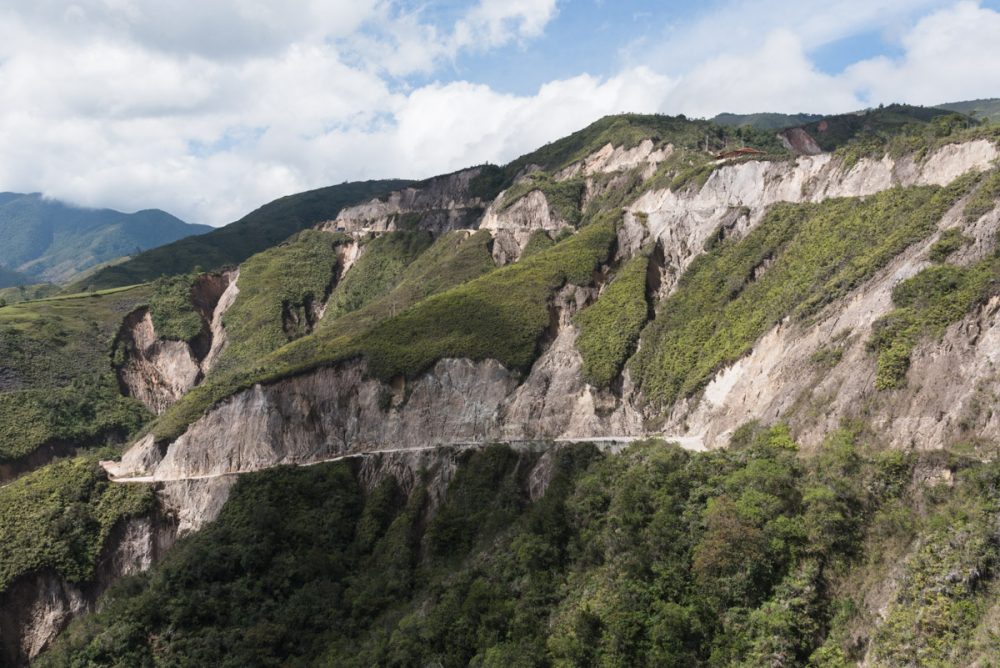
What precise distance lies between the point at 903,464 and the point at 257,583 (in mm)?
36071

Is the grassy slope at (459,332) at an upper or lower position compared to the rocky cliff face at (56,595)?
upper

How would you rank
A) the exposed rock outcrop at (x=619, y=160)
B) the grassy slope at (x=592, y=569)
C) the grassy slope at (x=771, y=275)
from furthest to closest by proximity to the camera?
the exposed rock outcrop at (x=619, y=160)
the grassy slope at (x=771, y=275)
the grassy slope at (x=592, y=569)

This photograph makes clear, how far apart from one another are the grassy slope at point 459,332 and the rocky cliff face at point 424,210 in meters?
47.1

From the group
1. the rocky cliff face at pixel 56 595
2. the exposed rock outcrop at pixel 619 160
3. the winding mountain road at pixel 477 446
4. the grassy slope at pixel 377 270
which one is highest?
the exposed rock outcrop at pixel 619 160

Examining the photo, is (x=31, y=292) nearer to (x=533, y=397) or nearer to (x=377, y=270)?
(x=377, y=270)

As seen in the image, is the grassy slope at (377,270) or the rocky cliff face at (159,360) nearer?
the rocky cliff face at (159,360)

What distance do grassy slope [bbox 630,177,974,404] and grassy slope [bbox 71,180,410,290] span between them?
10571 centimetres

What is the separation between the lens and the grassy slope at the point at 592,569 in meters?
22.3

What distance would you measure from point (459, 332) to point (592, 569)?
32875mm

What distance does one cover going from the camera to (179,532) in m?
53.4

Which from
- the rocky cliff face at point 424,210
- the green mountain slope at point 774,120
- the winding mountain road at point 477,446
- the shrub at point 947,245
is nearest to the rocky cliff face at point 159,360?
the winding mountain road at point 477,446

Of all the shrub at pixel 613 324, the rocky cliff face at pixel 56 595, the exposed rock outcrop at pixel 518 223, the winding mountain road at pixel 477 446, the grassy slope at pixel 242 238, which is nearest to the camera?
the winding mountain road at pixel 477 446

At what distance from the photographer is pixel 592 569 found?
100 feet

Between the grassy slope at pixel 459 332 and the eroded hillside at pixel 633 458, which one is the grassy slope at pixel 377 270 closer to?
the eroded hillside at pixel 633 458
